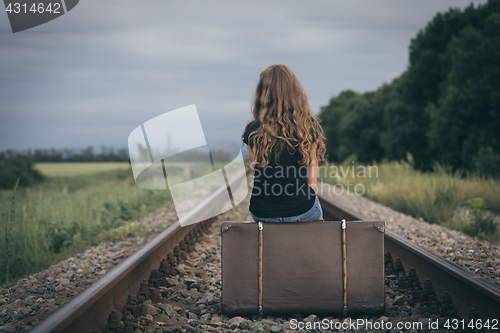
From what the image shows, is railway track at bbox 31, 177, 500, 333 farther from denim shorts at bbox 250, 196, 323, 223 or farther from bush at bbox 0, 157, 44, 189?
bush at bbox 0, 157, 44, 189

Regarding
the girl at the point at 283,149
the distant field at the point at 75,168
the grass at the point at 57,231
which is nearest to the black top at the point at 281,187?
the girl at the point at 283,149

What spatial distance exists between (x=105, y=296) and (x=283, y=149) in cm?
154

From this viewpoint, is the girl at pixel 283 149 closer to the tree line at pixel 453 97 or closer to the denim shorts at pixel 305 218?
the denim shorts at pixel 305 218

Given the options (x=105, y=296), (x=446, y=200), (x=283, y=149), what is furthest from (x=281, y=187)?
(x=446, y=200)

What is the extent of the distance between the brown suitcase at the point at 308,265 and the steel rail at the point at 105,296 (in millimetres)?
777

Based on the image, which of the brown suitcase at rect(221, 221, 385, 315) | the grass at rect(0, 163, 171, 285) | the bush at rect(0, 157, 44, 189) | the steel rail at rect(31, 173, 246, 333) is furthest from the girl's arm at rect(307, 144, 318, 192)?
the bush at rect(0, 157, 44, 189)

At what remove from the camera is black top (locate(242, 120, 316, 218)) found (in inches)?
106

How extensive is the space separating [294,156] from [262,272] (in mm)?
827

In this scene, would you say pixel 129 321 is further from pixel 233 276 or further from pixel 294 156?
pixel 294 156

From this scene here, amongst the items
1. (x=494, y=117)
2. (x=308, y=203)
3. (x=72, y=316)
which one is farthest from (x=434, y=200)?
(x=494, y=117)

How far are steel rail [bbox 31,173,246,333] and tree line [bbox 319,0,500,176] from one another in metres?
8.06

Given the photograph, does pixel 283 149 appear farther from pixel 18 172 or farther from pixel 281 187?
pixel 18 172

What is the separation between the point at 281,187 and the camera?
2.67 meters

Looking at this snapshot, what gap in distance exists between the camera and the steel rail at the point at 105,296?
2.06m
